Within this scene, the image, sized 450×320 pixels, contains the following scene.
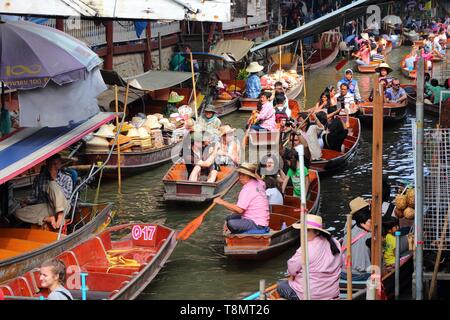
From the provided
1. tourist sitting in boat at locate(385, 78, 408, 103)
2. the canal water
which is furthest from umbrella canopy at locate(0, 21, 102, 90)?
tourist sitting in boat at locate(385, 78, 408, 103)

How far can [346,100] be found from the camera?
19.8 metres

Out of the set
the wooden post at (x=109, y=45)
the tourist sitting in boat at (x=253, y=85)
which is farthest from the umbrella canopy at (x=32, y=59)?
the tourist sitting in boat at (x=253, y=85)

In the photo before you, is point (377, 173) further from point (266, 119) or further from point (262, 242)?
point (266, 119)

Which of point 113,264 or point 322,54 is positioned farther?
point 322,54

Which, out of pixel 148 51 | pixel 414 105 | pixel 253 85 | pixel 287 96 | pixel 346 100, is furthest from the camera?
pixel 148 51

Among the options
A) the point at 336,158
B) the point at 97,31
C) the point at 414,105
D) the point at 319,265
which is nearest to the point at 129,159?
the point at 336,158

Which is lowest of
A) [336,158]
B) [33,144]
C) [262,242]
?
[262,242]

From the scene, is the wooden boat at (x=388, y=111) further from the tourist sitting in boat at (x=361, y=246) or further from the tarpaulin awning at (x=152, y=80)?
the tourist sitting in boat at (x=361, y=246)

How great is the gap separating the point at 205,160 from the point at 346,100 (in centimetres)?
605

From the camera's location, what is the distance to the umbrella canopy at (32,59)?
1135 centimetres

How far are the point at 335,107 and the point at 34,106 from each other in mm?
8436

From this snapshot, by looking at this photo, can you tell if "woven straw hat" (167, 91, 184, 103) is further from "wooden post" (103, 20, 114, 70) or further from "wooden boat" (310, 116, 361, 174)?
"wooden boat" (310, 116, 361, 174)
